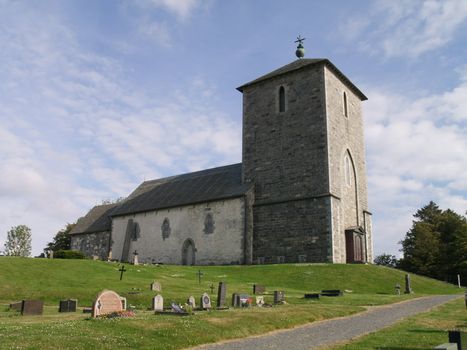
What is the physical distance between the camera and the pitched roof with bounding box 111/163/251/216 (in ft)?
141

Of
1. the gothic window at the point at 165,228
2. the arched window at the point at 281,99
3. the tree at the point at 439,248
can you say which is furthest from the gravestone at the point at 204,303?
the tree at the point at 439,248

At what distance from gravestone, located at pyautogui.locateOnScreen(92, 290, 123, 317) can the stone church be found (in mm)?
21839

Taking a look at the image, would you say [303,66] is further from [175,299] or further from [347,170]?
[175,299]

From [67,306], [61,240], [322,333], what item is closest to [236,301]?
[322,333]

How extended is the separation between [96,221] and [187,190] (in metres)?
14.6

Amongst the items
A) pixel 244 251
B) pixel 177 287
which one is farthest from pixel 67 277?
pixel 244 251

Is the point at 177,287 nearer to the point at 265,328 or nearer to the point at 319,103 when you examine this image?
the point at 265,328

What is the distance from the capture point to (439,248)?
53.8 m

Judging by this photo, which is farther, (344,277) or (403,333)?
(344,277)

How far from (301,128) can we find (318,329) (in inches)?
1043

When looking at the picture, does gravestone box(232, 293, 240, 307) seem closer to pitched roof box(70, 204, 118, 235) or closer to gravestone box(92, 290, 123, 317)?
gravestone box(92, 290, 123, 317)

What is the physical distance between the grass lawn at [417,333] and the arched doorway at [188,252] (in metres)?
27.3

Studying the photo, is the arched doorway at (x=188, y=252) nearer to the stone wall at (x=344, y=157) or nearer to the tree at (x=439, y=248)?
the stone wall at (x=344, y=157)

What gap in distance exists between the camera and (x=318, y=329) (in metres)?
14.6
